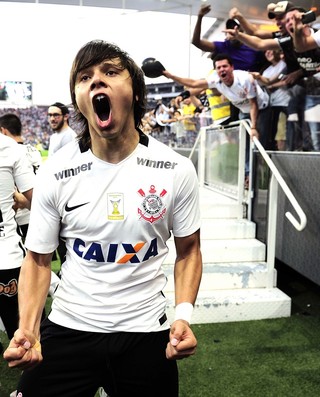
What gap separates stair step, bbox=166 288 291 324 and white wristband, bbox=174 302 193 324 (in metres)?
2.15

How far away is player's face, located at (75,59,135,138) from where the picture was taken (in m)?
1.15

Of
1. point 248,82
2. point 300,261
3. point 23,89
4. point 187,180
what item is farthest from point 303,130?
point 23,89

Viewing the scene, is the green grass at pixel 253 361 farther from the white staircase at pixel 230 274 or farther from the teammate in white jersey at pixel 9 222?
the teammate in white jersey at pixel 9 222

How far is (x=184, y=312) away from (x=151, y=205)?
32cm

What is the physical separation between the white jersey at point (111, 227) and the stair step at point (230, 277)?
8.12ft

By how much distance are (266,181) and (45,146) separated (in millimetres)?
9598

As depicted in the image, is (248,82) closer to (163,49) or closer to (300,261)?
(300,261)

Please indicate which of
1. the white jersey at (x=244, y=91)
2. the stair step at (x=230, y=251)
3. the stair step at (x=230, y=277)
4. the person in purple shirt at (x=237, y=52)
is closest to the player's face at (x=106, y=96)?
the stair step at (x=230, y=277)

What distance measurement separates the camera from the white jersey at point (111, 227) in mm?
1178

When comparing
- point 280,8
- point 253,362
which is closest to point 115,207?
point 253,362

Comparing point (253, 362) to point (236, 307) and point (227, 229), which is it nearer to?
point (236, 307)

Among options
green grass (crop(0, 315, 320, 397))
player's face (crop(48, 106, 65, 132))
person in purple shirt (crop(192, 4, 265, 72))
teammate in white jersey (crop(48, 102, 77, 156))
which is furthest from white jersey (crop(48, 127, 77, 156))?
green grass (crop(0, 315, 320, 397))

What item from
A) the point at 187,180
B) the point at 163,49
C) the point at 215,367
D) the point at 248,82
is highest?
the point at 163,49

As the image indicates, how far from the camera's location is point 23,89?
945 centimetres
